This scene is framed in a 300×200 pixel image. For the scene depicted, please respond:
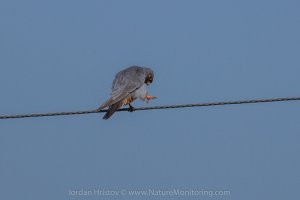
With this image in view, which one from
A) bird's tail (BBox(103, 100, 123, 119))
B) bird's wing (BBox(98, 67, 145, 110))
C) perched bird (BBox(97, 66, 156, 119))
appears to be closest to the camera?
bird's tail (BBox(103, 100, 123, 119))

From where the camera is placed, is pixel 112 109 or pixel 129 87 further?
pixel 129 87

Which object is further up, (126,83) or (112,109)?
(126,83)

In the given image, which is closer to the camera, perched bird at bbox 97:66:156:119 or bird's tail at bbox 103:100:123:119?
bird's tail at bbox 103:100:123:119

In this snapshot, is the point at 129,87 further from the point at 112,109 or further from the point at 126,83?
the point at 112,109

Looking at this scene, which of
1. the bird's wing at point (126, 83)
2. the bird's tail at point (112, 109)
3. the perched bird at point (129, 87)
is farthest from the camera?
the bird's wing at point (126, 83)

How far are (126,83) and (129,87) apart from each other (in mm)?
114

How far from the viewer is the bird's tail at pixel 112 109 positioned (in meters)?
12.7

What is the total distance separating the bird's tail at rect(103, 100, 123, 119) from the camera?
12.7 m

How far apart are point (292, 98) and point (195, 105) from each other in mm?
1306

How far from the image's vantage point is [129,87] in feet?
46.1

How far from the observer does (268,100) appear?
33.0ft

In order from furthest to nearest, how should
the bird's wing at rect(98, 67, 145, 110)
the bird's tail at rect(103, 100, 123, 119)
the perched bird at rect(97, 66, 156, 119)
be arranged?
1. the bird's wing at rect(98, 67, 145, 110)
2. the perched bird at rect(97, 66, 156, 119)
3. the bird's tail at rect(103, 100, 123, 119)

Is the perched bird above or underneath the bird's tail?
above

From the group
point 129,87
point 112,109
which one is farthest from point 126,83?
point 112,109
